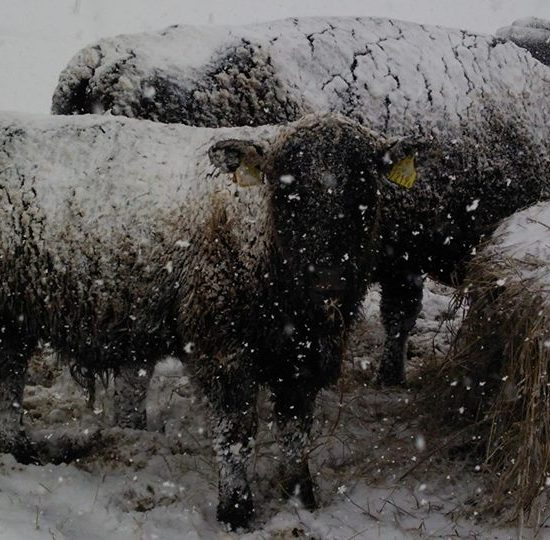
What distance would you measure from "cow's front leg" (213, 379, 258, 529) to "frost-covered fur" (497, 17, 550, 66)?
23.2ft

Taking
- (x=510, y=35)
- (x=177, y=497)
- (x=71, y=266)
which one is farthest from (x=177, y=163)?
(x=510, y=35)

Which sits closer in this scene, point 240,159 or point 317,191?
point 317,191

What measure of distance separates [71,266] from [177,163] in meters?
0.74

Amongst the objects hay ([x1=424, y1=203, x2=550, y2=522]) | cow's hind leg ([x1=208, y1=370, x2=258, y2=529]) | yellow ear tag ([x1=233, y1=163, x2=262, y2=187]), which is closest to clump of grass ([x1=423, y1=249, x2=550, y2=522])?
hay ([x1=424, y1=203, x2=550, y2=522])

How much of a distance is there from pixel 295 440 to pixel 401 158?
1536 mm

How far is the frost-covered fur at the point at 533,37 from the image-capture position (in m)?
9.27

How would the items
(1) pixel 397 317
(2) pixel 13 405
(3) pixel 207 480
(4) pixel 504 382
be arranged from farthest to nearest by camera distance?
(1) pixel 397 317 → (2) pixel 13 405 → (3) pixel 207 480 → (4) pixel 504 382

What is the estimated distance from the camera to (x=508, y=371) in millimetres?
3654

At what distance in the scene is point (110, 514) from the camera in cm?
358

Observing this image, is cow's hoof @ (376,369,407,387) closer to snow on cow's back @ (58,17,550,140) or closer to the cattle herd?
the cattle herd

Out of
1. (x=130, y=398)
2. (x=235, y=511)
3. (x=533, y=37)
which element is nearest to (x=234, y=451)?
(x=235, y=511)

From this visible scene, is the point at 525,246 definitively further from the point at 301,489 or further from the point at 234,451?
the point at 234,451

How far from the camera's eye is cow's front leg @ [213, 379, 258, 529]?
3631mm

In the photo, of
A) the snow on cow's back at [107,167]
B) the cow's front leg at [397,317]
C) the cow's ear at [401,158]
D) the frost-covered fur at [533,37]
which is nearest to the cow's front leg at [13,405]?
the snow on cow's back at [107,167]
